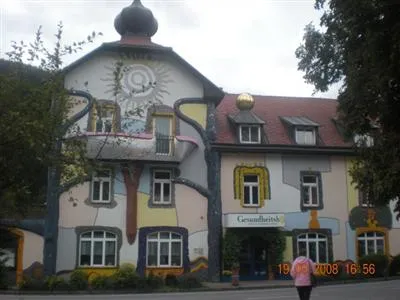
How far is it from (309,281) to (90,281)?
14460 mm

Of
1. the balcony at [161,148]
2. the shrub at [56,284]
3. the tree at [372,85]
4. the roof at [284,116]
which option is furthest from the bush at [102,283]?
the tree at [372,85]

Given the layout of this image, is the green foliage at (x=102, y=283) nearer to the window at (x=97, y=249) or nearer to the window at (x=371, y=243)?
the window at (x=97, y=249)

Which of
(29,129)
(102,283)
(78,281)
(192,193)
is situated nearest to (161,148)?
(192,193)

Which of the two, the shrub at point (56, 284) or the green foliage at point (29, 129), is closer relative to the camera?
the green foliage at point (29, 129)

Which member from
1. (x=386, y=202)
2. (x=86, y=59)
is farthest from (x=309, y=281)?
(x=86, y=59)

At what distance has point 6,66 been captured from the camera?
774cm

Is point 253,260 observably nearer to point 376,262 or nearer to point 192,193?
point 192,193

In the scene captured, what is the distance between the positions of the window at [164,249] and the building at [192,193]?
49mm

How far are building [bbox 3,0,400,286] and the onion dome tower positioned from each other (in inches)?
2.7

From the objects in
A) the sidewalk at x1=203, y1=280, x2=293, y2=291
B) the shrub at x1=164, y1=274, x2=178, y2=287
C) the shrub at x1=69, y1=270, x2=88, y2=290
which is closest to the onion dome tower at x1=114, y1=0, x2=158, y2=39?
the shrub at x1=164, y1=274, x2=178, y2=287

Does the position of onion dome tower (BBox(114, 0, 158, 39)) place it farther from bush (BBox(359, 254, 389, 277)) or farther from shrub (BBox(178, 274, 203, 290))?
bush (BBox(359, 254, 389, 277))

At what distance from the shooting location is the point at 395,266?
97.7 ft

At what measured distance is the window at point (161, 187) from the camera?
28266mm

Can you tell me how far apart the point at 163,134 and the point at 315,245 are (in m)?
9.96
